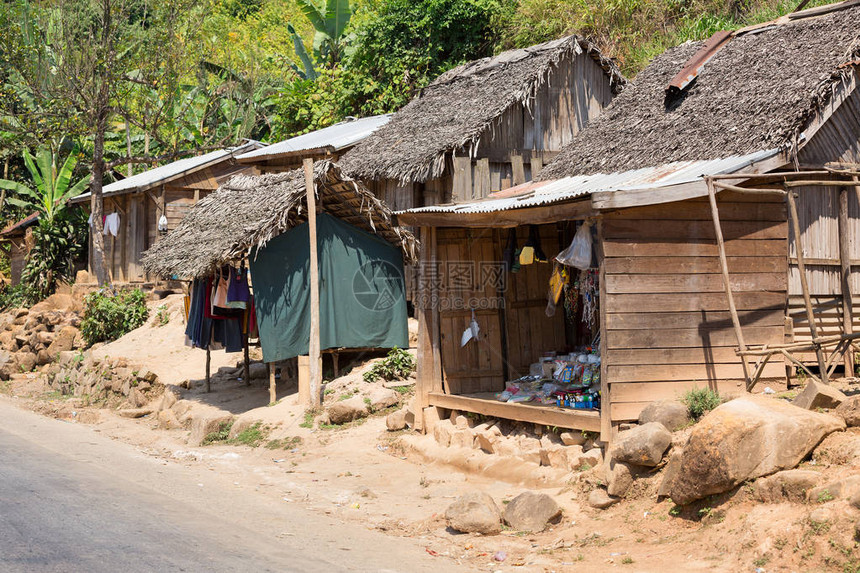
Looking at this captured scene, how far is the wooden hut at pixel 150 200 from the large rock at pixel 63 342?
2660 mm

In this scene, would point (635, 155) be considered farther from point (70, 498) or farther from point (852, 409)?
point (70, 498)

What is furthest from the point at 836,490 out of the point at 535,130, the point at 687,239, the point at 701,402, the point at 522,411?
the point at 535,130

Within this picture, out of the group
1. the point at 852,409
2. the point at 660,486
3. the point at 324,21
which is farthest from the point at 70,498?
the point at 324,21

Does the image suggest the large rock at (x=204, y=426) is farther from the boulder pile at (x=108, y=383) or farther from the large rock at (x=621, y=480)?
the large rock at (x=621, y=480)

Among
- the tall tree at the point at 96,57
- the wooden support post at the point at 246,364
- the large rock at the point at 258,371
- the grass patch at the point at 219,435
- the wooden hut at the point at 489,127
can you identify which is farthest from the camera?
the tall tree at the point at 96,57

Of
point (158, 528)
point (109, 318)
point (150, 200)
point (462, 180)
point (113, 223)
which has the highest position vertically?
point (150, 200)

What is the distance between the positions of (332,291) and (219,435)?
2736 mm

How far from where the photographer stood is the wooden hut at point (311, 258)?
40.9 ft

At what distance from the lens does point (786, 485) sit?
6488 millimetres

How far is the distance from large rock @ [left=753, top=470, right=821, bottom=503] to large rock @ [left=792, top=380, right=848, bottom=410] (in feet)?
3.09

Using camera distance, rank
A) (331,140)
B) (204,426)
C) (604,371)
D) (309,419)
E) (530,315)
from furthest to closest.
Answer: (331,140), (204,426), (309,419), (530,315), (604,371)

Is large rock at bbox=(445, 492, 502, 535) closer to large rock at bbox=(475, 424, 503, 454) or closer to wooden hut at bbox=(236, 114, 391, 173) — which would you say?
large rock at bbox=(475, 424, 503, 454)

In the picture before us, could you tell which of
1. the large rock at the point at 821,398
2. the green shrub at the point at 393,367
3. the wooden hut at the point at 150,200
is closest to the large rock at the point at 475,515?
the large rock at the point at 821,398

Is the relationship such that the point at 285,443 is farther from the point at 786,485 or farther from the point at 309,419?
the point at 786,485
